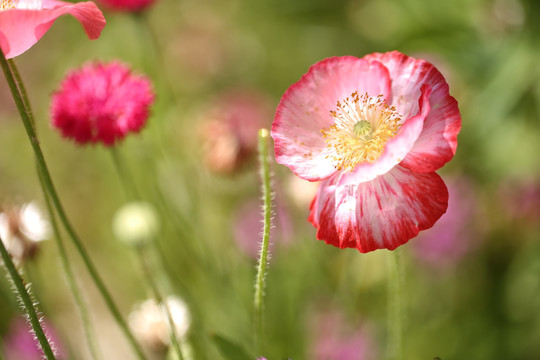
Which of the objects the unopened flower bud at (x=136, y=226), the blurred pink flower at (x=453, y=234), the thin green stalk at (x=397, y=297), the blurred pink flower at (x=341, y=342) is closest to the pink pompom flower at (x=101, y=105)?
the unopened flower bud at (x=136, y=226)

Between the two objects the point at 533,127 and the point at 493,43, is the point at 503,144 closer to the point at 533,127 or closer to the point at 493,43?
the point at 533,127

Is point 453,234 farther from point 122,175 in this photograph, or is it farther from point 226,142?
point 122,175

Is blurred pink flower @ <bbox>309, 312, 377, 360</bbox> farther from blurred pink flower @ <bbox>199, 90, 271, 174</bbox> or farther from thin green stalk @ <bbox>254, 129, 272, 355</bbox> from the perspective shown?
thin green stalk @ <bbox>254, 129, 272, 355</bbox>

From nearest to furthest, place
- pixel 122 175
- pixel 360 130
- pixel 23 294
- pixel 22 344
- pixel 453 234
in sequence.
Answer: pixel 23 294
pixel 360 130
pixel 122 175
pixel 22 344
pixel 453 234

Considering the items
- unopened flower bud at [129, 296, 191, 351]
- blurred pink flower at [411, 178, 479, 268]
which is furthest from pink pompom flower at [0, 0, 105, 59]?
blurred pink flower at [411, 178, 479, 268]

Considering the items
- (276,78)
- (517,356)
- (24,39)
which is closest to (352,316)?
(517,356)

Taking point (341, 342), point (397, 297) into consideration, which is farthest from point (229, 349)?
point (341, 342)
